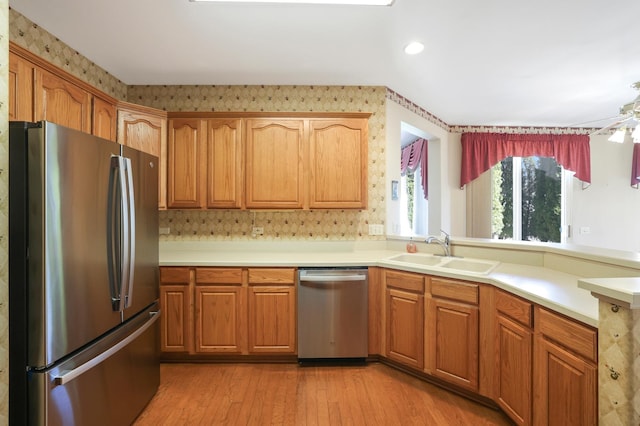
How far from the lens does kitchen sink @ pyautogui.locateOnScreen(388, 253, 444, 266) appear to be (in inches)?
105

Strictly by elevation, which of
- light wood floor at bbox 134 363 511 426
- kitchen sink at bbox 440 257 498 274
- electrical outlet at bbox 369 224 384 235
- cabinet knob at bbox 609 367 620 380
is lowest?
light wood floor at bbox 134 363 511 426

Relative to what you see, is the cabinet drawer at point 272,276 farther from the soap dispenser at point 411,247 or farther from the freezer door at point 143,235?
the soap dispenser at point 411,247

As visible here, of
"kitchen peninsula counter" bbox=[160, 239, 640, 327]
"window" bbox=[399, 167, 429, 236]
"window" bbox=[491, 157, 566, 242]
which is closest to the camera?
"kitchen peninsula counter" bbox=[160, 239, 640, 327]

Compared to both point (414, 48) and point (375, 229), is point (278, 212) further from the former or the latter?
point (414, 48)

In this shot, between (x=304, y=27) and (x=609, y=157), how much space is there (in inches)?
215

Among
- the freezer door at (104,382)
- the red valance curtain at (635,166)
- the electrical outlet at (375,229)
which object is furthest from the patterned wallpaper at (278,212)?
the red valance curtain at (635,166)

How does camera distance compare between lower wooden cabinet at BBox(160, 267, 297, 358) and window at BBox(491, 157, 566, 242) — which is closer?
lower wooden cabinet at BBox(160, 267, 297, 358)

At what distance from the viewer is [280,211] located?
126 inches

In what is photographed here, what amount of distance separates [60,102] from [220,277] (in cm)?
163

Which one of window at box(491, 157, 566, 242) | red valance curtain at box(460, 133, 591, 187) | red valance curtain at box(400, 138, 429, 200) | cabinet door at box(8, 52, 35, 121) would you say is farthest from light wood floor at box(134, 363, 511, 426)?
window at box(491, 157, 566, 242)

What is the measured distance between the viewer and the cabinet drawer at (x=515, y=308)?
158 cm

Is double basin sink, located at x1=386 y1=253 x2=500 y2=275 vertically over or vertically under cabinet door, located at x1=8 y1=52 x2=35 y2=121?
under

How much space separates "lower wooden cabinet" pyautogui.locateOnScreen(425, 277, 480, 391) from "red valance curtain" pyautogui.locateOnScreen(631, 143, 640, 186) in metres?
4.93

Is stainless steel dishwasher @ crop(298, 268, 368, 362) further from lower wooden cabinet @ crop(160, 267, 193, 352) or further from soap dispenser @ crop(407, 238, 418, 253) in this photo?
lower wooden cabinet @ crop(160, 267, 193, 352)
